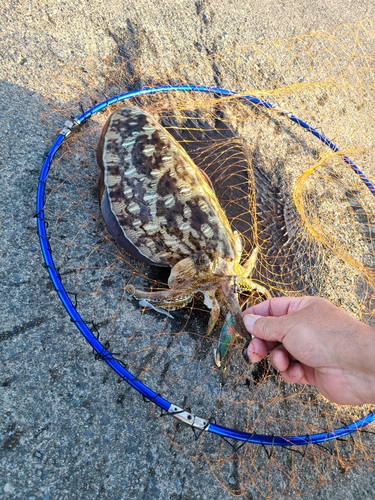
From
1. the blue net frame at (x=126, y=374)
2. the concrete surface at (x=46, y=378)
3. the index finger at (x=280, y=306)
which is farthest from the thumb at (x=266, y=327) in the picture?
the concrete surface at (x=46, y=378)

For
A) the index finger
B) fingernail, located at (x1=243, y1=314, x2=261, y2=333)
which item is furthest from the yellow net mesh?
fingernail, located at (x1=243, y1=314, x2=261, y2=333)

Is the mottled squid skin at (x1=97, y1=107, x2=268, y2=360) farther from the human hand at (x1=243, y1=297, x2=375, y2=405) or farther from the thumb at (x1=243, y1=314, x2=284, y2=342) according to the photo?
the human hand at (x1=243, y1=297, x2=375, y2=405)

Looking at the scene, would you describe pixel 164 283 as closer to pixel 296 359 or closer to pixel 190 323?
pixel 190 323

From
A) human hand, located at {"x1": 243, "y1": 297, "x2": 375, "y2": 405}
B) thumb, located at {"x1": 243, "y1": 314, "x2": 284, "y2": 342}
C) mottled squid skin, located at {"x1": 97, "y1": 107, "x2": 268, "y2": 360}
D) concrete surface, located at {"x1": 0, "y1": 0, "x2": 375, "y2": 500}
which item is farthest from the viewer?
mottled squid skin, located at {"x1": 97, "y1": 107, "x2": 268, "y2": 360}

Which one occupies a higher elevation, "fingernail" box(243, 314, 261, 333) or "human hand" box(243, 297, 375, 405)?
"human hand" box(243, 297, 375, 405)

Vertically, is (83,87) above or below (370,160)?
above

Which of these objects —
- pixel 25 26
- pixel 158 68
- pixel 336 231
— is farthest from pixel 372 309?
pixel 25 26
